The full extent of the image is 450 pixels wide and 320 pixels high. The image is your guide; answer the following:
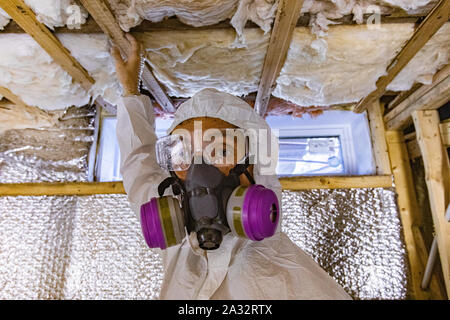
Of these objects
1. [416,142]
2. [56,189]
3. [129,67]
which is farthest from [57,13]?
[416,142]

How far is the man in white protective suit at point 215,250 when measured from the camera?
0.82 metres

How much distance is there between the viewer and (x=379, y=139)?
5.86ft

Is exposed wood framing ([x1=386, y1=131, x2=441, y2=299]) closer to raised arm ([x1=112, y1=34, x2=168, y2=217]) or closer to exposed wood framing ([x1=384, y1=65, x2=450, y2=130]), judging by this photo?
exposed wood framing ([x1=384, y1=65, x2=450, y2=130])

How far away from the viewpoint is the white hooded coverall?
821 millimetres

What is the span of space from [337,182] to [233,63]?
99 centimetres

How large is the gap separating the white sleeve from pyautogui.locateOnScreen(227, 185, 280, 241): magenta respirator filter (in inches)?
17.0

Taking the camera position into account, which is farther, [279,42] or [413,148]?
[413,148]

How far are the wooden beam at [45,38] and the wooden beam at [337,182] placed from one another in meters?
1.25

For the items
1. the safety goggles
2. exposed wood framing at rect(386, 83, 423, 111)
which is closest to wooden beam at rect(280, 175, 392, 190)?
exposed wood framing at rect(386, 83, 423, 111)

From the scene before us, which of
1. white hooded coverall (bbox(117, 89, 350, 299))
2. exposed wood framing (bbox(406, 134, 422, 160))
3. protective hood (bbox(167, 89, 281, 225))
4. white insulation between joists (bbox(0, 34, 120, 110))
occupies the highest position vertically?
white insulation between joists (bbox(0, 34, 120, 110))

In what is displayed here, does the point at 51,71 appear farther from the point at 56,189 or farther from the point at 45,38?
the point at 56,189

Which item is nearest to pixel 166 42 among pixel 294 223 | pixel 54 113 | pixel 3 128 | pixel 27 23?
pixel 27 23

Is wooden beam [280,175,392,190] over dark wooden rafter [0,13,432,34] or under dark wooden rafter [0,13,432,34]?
under
